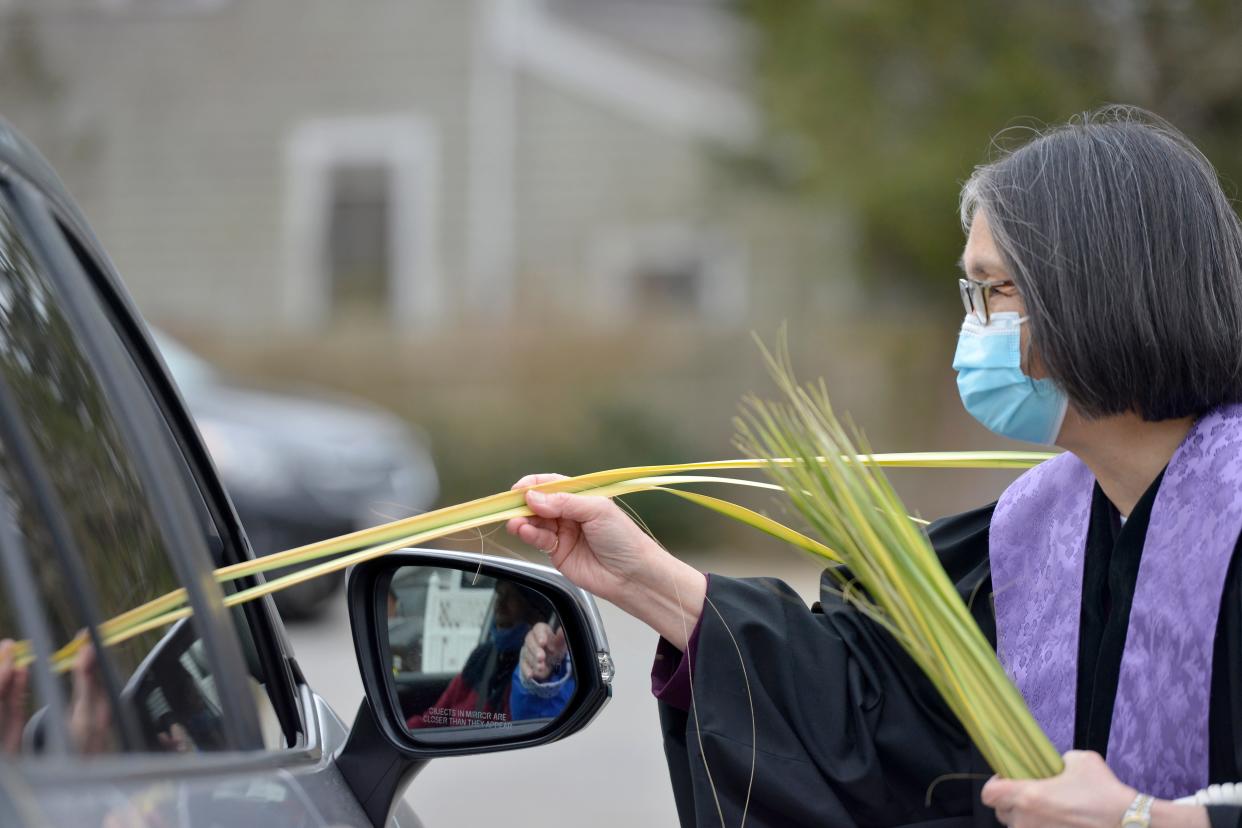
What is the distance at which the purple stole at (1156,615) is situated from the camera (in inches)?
70.4

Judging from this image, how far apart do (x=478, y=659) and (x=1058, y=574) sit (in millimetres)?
769

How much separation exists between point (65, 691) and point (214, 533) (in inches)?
30.7

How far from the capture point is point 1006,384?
201 centimetres

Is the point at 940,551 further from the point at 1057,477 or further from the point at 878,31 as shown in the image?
the point at 878,31

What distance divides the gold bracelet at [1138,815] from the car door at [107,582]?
0.86 metres

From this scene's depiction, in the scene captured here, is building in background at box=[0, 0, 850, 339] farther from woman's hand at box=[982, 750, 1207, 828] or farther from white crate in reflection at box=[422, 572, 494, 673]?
woman's hand at box=[982, 750, 1207, 828]

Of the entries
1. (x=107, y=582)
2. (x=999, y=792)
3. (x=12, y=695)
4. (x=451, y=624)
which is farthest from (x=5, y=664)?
(x=999, y=792)

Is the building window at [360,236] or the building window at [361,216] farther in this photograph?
the building window at [360,236]

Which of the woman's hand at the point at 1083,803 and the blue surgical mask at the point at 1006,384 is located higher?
the blue surgical mask at the point at 1006,384

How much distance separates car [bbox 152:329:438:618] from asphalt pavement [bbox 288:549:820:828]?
2.78ft

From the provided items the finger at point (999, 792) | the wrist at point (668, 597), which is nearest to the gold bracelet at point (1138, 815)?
the finger at point (999, 792)

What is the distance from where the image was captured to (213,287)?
52.7 ft

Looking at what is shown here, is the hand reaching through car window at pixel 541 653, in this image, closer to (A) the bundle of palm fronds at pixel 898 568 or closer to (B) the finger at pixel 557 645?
(B) the finger at pixel 557 645

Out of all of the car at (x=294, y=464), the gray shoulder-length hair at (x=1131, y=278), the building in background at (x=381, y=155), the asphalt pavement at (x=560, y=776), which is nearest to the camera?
the gray shoulder-length hair at (x=1131, y=278)
